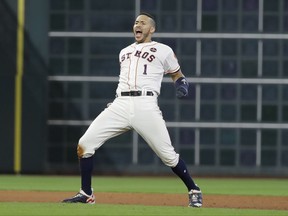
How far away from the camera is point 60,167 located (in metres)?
15.9

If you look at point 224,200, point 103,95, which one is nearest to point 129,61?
point 224,200

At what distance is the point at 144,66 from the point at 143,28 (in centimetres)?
37

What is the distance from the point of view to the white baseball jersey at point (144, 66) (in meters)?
8.80

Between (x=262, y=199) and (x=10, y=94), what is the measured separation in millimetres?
6213

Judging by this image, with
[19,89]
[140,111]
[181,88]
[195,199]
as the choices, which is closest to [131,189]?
[19,89]

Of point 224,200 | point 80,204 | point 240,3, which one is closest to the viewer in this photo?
point 80,204

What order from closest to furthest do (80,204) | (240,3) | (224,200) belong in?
(80,204), (224,200), (240,3)

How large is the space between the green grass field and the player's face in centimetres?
158

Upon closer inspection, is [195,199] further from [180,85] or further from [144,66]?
[144,66]

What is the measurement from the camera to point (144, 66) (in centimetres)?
883

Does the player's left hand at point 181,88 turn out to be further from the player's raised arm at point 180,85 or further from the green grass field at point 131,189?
the green grass field at point 131,189

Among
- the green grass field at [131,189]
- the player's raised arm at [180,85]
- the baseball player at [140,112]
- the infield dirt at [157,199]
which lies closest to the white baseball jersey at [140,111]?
the baseball player at [140,112]

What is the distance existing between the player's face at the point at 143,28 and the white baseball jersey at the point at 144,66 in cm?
7

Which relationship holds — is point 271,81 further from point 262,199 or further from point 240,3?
point 262,199
